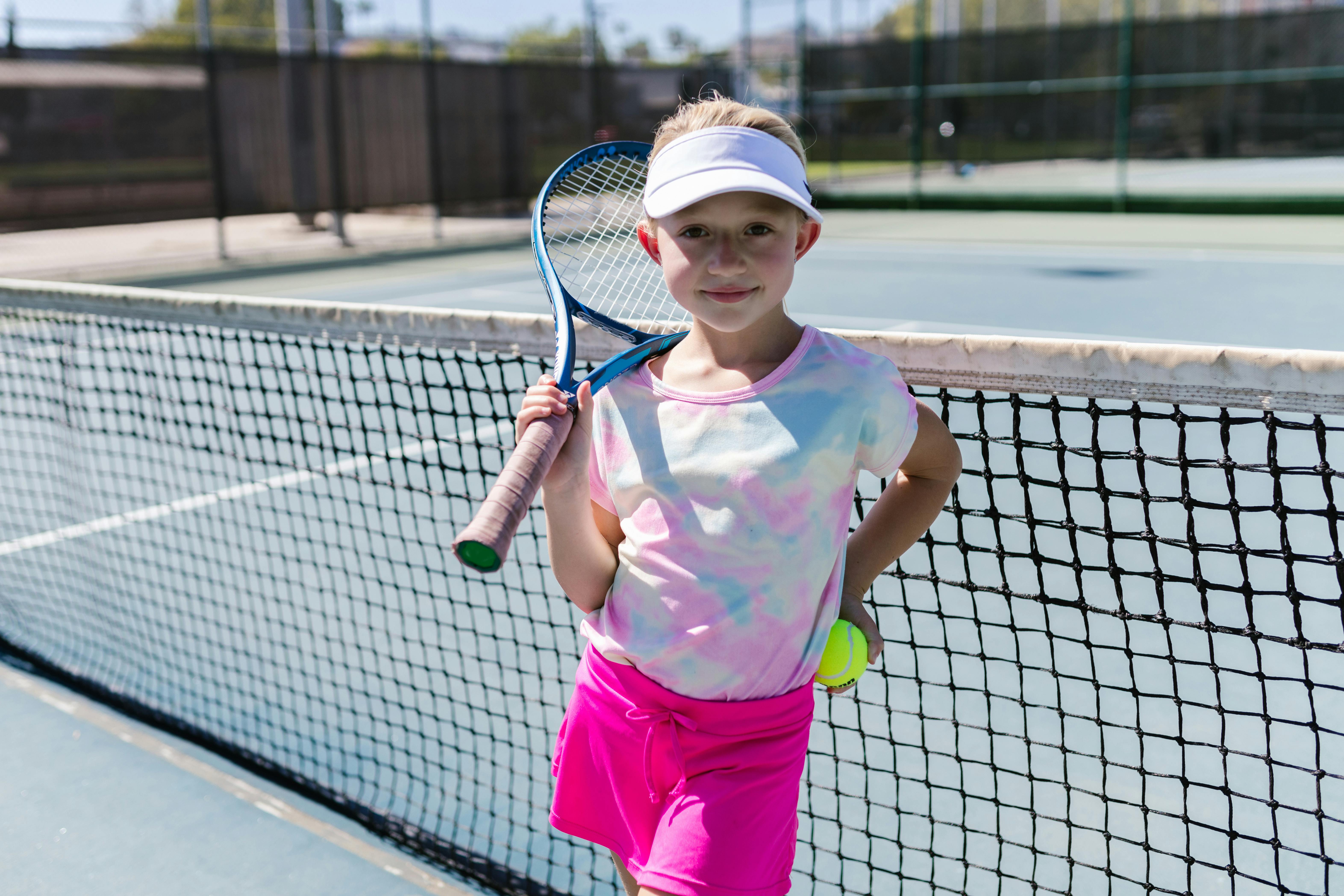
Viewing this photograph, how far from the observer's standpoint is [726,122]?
1.36 metres

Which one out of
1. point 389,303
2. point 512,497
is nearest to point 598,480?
point 512,497

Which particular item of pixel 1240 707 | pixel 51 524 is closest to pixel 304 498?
pixel 51 524

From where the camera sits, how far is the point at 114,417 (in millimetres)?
5867

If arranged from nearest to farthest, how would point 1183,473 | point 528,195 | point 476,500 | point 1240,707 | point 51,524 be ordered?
point 1183,473, point 476,500, point 1240,707, point 51,524, point 528,195

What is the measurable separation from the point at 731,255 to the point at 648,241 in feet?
0.61

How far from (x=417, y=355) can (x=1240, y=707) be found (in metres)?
2.01

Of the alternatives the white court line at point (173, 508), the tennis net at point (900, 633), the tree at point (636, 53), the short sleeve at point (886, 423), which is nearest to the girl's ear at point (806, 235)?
the short sleeve at point (886, 423)

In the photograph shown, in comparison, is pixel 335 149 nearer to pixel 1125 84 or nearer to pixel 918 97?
pixel 918 97

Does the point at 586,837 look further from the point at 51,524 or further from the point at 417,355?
the point at 51,524

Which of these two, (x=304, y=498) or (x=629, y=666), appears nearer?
(x=629, y=666)

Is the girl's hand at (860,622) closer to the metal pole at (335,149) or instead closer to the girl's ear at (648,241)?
the girl's ear at (648,241)

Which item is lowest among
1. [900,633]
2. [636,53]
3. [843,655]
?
[900,633]

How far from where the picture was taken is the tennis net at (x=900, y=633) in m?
1.79

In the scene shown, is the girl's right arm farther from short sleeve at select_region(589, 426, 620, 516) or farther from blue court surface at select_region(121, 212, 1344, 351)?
blue court surface at select_region(121, 212, 1344, 351)
